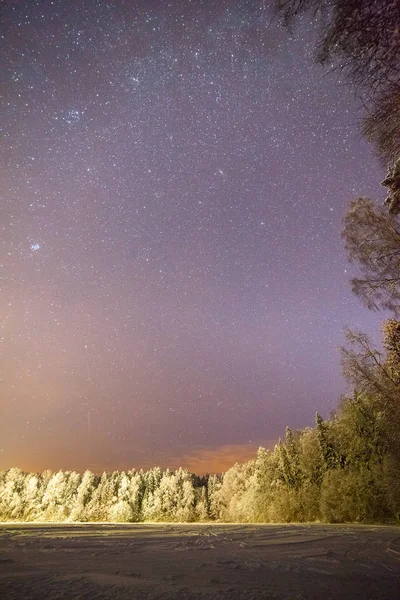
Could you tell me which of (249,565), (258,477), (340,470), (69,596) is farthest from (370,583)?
(258,477)

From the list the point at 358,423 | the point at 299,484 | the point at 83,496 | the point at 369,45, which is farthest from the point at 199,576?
the point at 83,496

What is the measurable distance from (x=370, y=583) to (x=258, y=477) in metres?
40.4

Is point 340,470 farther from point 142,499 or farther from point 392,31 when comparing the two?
point 142,499

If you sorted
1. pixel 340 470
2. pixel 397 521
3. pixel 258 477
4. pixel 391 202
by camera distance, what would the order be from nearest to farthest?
pixel 391 202 < pixel 397 521 < pixel 340 470 < pixel 258 477

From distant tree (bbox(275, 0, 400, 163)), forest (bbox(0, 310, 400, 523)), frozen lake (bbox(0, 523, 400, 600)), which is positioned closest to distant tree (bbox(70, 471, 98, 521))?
forest (bbox(0, 310, 400, 523))

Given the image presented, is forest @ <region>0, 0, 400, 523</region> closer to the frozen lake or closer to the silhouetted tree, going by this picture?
the silhouetted tree

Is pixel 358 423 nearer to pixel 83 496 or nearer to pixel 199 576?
pixel 199 576

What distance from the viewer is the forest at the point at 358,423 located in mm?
5188

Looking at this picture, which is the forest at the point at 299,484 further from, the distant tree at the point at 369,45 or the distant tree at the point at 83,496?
the distant tree at the point at 369,45

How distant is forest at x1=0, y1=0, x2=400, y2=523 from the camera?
519 cm

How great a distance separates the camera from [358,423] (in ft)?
80.0

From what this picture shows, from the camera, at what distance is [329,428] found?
98.1ft

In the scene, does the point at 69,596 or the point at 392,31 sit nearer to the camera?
the point at 69,596

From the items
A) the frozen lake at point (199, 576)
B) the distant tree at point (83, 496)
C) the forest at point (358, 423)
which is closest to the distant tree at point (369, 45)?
the forest at point (358, 423)
